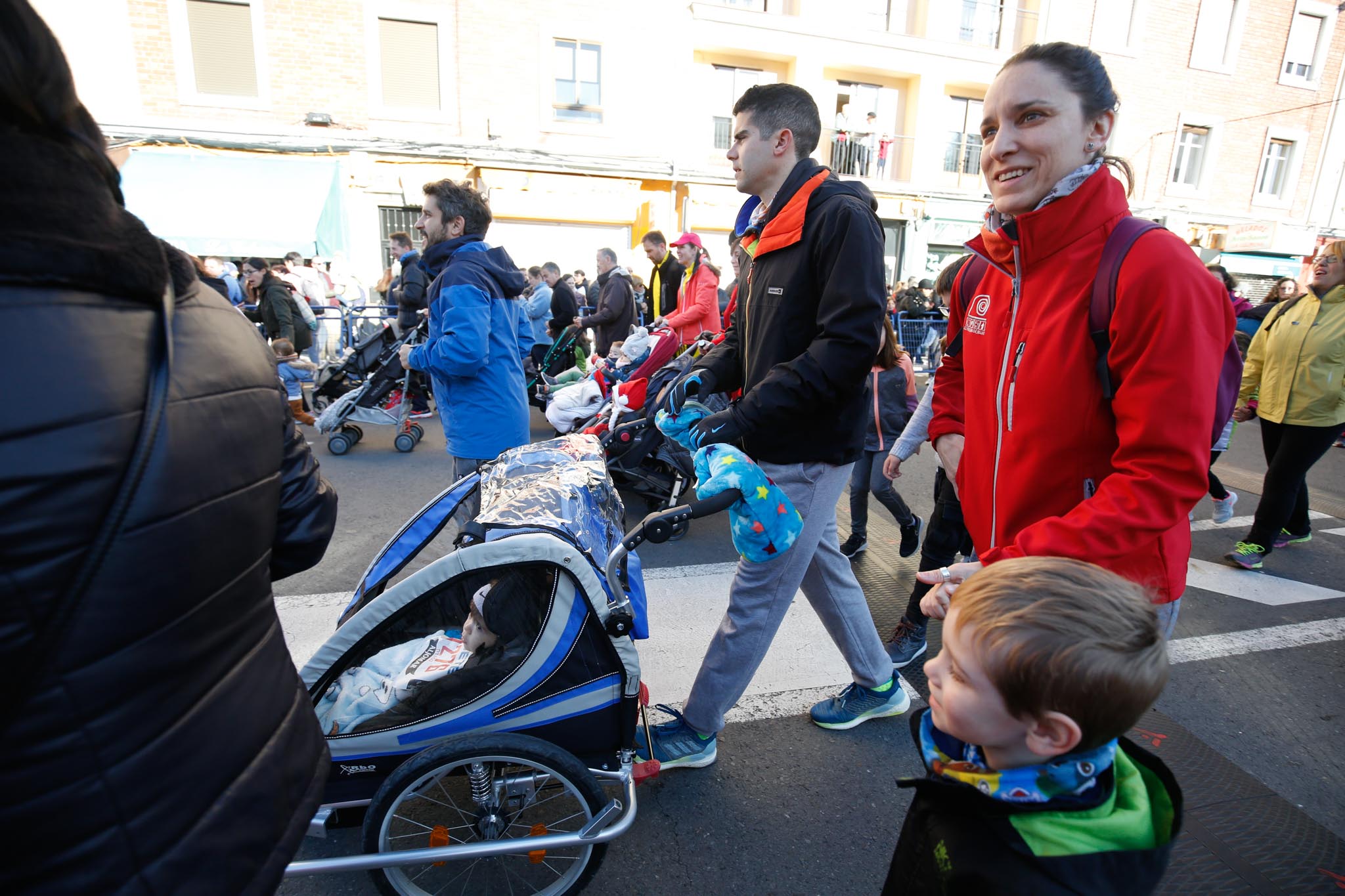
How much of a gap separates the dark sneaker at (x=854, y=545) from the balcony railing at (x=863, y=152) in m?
18.2

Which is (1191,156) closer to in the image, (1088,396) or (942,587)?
(1088,396)

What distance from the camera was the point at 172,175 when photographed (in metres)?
14.0

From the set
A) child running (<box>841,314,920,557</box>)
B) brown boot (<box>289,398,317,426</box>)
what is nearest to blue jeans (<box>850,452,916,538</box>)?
child running (<box>841,314,920,557</box>)

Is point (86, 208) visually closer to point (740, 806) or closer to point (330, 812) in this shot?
point (330, 812)

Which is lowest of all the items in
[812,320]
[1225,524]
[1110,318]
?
[1225,524]

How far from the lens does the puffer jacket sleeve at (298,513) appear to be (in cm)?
125

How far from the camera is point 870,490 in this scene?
445 cm

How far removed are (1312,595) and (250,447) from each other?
18.1 ft

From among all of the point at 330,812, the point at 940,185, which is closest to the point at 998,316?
the point at 330,812

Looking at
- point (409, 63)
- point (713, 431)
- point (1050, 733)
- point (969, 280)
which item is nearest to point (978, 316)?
point (969, 280)

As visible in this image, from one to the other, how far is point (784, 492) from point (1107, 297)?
3.81ft

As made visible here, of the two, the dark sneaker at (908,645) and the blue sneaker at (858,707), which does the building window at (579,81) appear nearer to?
the dark sneaker at (908,645)

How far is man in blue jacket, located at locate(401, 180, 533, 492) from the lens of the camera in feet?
→ 10.9

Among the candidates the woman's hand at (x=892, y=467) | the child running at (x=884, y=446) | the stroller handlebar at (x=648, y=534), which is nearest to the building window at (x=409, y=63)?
the child running at (x=884, y=446)
